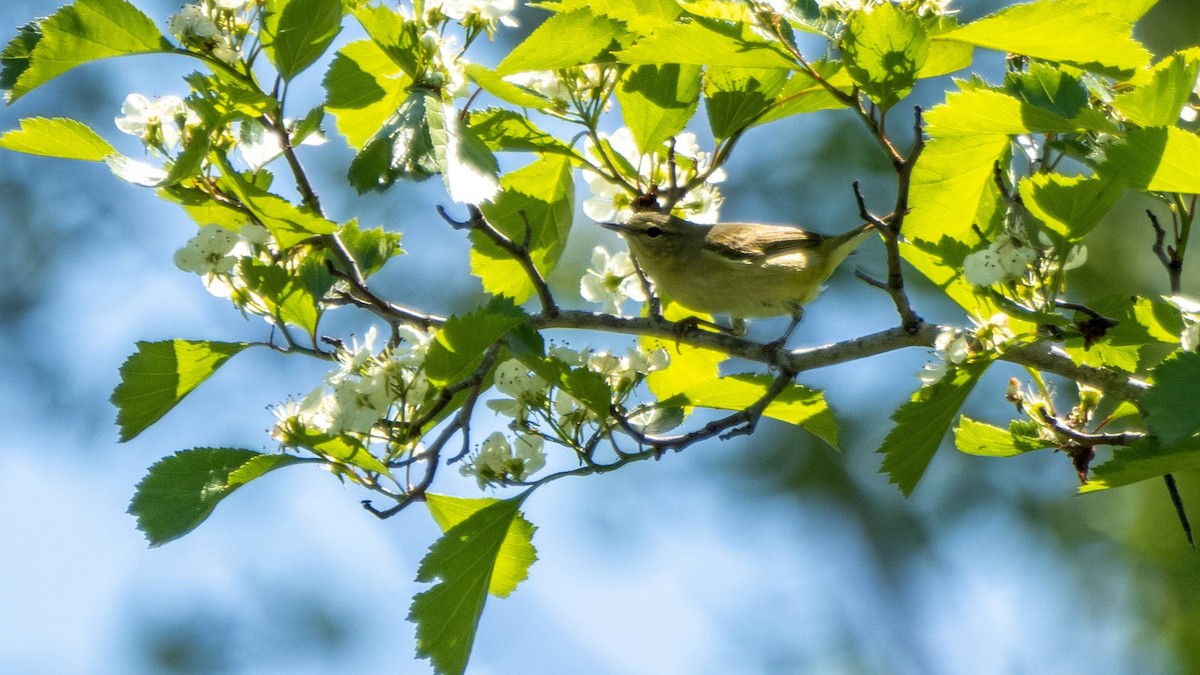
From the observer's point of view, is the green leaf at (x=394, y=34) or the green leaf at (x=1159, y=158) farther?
the green leaf at (x=394, y=34)

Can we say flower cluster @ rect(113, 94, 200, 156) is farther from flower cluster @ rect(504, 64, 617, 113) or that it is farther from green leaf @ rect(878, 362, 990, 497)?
green leaf @ rect(878, 362, 990, 497)

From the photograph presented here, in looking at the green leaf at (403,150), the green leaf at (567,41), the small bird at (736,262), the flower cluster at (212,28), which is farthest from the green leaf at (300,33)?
the small bird at (736,262)

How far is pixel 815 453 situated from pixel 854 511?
65 centimetres

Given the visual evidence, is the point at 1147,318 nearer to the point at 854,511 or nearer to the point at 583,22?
the point at 583,22

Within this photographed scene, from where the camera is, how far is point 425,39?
2.27 meters

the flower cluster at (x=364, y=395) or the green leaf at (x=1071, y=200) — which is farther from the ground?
the flower cluster at (x=364, y=395)

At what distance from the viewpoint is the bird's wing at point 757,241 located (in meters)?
4.46

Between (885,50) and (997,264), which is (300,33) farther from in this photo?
(997,264)

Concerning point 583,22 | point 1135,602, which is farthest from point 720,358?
point 1135,602

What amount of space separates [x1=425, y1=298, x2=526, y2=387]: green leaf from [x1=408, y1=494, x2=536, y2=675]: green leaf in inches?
11.9

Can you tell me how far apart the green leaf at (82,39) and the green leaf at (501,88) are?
2.01ft

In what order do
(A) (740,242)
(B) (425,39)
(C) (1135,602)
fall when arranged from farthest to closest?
(C) (1135,602) < (A) (740,242) < (B) (425,39)

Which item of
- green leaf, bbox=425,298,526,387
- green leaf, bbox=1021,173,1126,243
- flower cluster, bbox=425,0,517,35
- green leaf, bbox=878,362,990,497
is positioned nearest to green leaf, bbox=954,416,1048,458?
green leaf, bbox=878,362,990,497

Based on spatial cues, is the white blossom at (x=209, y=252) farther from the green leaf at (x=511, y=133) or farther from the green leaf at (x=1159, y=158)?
the green leaf at (x=1159, y=158)
